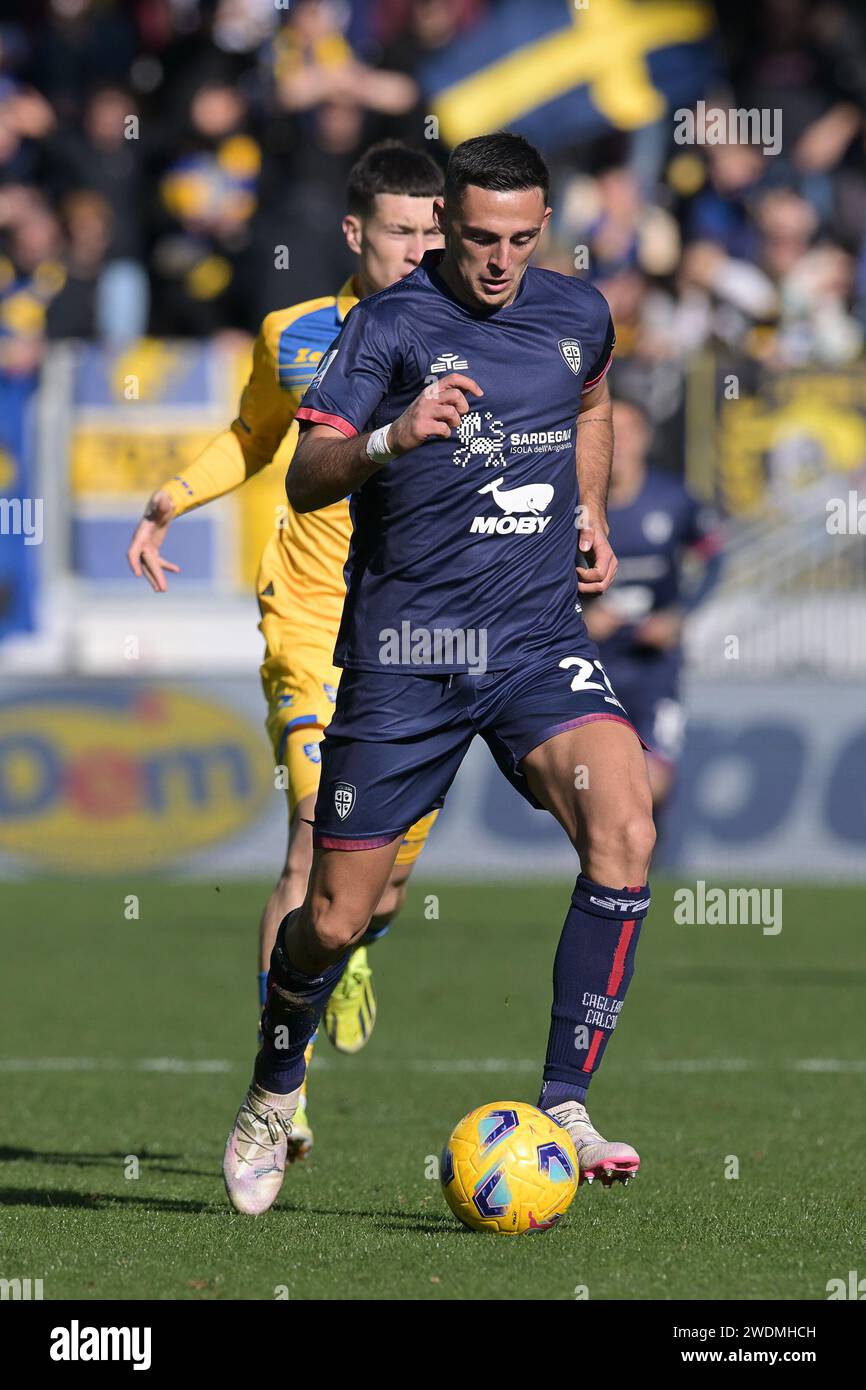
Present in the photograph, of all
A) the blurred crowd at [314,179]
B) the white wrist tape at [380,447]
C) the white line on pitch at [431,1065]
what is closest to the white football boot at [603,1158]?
the white wrist tape at [380,447]

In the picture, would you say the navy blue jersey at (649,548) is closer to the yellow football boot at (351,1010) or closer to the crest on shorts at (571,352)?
the yellow football boot at (351,1010)

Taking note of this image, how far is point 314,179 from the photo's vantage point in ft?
55.4

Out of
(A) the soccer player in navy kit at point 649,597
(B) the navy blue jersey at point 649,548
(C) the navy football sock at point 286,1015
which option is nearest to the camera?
(C) the navy football sock at point 286,1015

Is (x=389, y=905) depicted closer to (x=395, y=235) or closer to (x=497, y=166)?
(x=395, y=235)

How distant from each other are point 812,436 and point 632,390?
51.6 inches

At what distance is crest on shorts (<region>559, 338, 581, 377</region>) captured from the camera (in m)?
5.63

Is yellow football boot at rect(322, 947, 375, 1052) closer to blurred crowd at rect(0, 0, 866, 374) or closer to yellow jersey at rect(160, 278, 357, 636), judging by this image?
yellow jersey at rect(160, 278, 357, 636)

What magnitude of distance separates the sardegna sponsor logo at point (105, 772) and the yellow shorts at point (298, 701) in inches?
318

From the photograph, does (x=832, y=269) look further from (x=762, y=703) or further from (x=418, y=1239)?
(x=418, y=1239)

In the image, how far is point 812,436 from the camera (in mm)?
15742

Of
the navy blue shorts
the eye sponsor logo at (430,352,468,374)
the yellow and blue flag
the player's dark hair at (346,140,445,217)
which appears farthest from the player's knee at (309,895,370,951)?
the yellow and blue flag

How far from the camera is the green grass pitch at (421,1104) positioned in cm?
503

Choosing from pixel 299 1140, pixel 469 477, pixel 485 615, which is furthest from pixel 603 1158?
pixel 469 477
